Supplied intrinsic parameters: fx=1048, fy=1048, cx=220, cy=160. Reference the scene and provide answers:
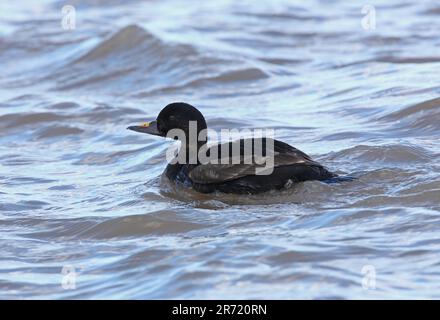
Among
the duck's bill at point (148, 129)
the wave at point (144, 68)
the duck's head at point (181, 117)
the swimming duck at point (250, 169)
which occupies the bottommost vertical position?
the swimming duck at point (250, 169)

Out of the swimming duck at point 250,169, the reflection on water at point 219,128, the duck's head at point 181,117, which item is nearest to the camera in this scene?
the reflection on water at point 219,128

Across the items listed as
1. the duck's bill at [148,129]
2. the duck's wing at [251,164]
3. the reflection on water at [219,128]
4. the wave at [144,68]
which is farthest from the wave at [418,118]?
the wave at [144,68]

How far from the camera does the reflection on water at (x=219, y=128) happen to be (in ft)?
23.5

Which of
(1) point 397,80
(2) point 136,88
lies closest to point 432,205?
(1) point 397,80

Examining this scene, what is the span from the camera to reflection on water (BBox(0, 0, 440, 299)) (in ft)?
23.5

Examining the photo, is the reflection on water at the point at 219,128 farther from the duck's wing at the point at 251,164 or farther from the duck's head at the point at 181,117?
the duck's head at the point at 181,117

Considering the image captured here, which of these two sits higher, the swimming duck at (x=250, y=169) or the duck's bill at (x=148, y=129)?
the duck's bill at (x=148, y=129)

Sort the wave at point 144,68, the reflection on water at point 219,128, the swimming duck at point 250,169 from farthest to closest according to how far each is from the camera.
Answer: the wave at point 144,68 → the swimming duck at point 250,169 → the reflection on water at point 219,128

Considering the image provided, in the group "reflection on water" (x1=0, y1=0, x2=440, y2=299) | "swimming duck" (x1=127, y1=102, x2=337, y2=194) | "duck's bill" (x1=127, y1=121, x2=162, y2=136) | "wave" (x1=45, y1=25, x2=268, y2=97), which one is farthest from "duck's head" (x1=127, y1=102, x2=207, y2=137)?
"wave" (x1=45, y1=25, x2=268, y2=97)

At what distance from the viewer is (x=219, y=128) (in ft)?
39.4

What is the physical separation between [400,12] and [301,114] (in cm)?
709

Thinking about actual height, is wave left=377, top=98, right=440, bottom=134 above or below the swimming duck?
above

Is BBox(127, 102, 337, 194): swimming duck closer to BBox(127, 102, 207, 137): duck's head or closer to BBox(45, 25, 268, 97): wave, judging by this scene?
BBox(127, 102, 207, 137): duck's head
